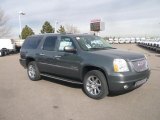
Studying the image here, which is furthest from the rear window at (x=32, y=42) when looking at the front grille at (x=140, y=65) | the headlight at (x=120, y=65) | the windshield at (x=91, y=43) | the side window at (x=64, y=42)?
the front grille at (x=140, y=65)

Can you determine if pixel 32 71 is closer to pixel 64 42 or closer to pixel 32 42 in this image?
pixel 32 42

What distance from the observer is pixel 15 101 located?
657 centimetres

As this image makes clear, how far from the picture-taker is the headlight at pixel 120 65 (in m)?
6.11

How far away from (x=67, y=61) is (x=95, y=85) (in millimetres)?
1296

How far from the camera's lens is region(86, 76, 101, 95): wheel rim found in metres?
6.56

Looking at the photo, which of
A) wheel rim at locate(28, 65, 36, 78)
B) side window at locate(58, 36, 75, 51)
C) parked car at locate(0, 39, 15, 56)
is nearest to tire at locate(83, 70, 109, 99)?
side window at locate(58, 36, 75, 51)

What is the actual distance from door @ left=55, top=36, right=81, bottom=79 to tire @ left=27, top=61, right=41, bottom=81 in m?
1.51

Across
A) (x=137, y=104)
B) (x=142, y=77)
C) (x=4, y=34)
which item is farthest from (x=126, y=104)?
(x=4, y=34)

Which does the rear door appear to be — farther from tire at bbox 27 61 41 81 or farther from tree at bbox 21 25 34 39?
tree at bbox 21 25 34 39

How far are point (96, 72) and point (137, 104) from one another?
1364 millimetres

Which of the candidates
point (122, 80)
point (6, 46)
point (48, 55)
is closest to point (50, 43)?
point (48, 55)

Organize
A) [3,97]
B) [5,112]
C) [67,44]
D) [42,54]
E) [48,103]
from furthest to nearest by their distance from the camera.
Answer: [42,54] < [67,44] < [3,97] < [48,103] < [5,112]

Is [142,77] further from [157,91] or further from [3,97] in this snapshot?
[3,97]

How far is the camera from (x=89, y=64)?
6.66 metres
